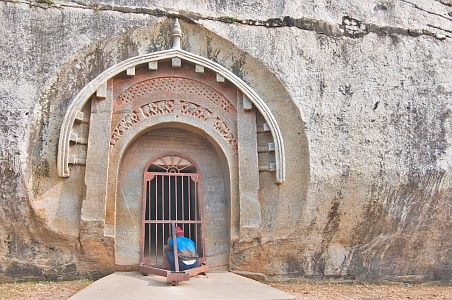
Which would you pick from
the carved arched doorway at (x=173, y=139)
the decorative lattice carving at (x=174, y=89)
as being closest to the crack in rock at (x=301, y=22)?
the carved arched doorway at (x=173, y=139)

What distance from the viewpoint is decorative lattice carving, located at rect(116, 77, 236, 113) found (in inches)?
266

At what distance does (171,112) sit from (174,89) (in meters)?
0.35

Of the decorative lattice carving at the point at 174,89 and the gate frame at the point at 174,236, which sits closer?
the gate frame at the point at 174,236

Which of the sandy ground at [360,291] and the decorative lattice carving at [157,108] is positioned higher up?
the decorative lattice carving at [157,108]

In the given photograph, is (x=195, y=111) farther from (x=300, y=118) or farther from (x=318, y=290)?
(x=318, y=290)

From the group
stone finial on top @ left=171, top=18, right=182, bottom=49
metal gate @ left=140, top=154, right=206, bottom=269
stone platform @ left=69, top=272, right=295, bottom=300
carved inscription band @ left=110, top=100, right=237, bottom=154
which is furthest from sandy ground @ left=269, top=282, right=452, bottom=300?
stone finial on top @ left=171, top=18, right=182, bottom=49

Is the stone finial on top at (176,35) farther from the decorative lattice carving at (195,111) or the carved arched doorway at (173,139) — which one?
the decorative lattice carving at (195,111)

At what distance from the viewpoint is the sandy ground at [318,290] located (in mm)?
5598

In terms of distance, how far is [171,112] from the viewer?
6793mm

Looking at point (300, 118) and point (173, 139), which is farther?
point (173, 139)

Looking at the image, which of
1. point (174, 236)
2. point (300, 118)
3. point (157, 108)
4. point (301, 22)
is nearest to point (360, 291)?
point (300, 118)

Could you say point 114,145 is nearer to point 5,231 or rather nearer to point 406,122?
point 5,231

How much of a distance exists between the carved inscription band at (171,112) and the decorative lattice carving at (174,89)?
0.18 m

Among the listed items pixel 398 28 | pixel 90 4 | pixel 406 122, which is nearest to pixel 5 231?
pixel 90 4
